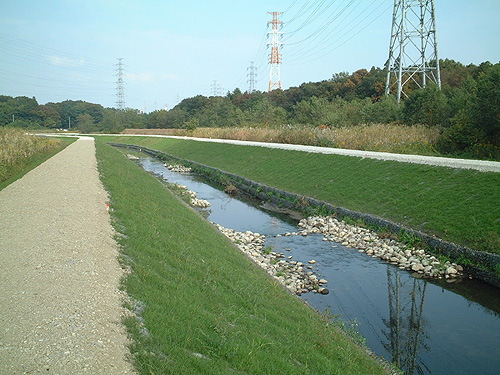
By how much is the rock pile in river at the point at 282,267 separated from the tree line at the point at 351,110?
14600 mm

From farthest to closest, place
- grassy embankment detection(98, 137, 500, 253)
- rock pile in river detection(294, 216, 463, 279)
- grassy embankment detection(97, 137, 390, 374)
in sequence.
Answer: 1. grassy embankment detection(98, 137, 500, 253)
2. rock pile in river detection(294, 216, 463, 279)
3. grassy embankment detection(97, 137, 390, 374)

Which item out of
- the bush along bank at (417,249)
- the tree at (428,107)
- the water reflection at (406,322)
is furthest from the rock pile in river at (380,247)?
the tree at (428,107)

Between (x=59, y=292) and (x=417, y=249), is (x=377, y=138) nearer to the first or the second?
(x=417, y=249)

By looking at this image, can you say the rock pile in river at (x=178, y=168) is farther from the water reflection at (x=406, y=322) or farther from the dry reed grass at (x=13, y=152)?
the water reflection at (x=406, y=322)

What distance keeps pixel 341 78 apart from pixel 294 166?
55.9 metres

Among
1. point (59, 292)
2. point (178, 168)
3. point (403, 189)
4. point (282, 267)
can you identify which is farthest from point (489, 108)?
point (178, 168)

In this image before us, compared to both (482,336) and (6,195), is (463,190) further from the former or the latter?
(6,195)

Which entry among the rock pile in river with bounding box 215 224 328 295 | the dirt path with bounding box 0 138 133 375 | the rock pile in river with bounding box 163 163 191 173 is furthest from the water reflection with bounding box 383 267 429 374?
the rock pile in river with bounding box 163 163 191 173

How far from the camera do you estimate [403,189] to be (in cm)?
1589

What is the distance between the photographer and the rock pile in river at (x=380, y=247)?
10.7m

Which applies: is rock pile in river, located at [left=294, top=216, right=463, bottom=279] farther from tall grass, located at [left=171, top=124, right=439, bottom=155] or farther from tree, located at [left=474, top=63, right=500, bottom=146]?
tall grass, located at [left=171, top=124, right=439, bottom=155]

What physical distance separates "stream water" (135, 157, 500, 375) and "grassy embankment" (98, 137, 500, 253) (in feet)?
6.21

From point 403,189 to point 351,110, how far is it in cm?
2845

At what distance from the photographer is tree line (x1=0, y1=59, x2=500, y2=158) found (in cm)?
2233
